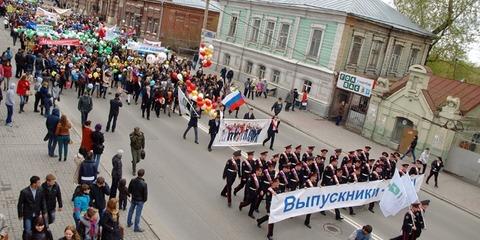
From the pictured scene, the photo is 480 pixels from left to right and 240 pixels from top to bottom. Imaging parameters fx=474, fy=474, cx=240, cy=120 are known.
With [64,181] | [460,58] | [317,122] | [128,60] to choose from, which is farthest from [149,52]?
[460,58]

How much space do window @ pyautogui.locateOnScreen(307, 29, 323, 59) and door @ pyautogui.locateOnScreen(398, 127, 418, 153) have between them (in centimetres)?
876

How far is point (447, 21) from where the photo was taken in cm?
3681

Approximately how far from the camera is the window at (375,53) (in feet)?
106

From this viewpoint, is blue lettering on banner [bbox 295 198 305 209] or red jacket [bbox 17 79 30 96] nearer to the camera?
blue lettering on banner [bbox 295 198 305 209]

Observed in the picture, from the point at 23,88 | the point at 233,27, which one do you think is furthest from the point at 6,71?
the point at 233,27

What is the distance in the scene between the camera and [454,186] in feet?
69.2

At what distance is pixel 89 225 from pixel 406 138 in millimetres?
20216

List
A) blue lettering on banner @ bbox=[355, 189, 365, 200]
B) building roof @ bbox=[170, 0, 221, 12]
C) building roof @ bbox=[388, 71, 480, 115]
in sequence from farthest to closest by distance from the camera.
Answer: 1. building roof @ bbox=[170, 0, 221, 12]
2. building roof @ bbox=[388, 71, 480, 115]
3. blue lettering on banner @ bbox=[355, 189, 365, 200]

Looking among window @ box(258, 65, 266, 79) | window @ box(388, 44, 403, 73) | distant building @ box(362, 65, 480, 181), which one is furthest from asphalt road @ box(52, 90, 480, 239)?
window @ box(388, 44, 403, 73)

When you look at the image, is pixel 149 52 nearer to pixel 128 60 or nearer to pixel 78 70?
pixel 128 60

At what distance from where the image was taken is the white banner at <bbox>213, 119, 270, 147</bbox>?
18.0 m

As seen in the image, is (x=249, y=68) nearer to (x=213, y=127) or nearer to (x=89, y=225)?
(x=213, y=127)

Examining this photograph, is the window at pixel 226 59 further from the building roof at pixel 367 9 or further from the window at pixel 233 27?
the building roof at pixel 367 9

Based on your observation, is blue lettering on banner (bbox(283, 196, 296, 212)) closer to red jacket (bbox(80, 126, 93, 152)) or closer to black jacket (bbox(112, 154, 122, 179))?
black jacket (bbox(112, 154, 122, 179))
